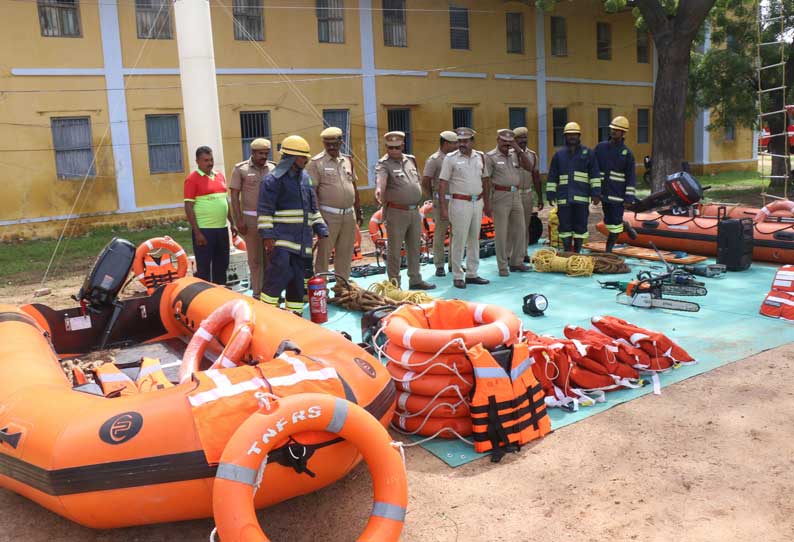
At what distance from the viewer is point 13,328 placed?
4.73m

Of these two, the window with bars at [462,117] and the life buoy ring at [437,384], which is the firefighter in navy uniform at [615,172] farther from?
the window with bars at [462,117]

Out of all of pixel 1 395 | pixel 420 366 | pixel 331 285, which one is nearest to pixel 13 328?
pixel 1 395

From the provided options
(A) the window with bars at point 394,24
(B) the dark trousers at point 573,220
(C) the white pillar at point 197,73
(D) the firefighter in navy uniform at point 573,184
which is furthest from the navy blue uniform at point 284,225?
A: (A) the window with bars at point 394,24

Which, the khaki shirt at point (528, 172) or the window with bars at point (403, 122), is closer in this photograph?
the khaki shirt at point (528, 172)

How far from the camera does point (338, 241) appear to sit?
24.3 feet

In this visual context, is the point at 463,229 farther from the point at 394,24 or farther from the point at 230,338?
the point at 394,24

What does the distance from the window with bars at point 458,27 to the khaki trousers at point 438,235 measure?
40.0 ft

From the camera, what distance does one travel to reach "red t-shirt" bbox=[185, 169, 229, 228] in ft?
24.1

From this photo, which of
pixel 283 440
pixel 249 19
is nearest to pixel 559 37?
pixel 249 19

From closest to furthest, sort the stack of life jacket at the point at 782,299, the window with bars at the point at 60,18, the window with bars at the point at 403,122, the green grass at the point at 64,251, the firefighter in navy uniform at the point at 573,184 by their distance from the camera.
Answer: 1. the stack of life jacket at the point at 782,299
2. the firefighter in navy uniform at the point at 573,184
3. the green grass at the point at 64,251
4. the window with bars at the point at 60,18
5. the window with bars at the point at 403,122

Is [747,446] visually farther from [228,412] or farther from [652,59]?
[652,59]

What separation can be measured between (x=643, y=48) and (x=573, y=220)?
18.7 metres

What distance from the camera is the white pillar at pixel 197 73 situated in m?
8.75

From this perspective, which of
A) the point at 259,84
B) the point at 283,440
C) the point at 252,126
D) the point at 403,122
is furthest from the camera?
the point at 403,122
